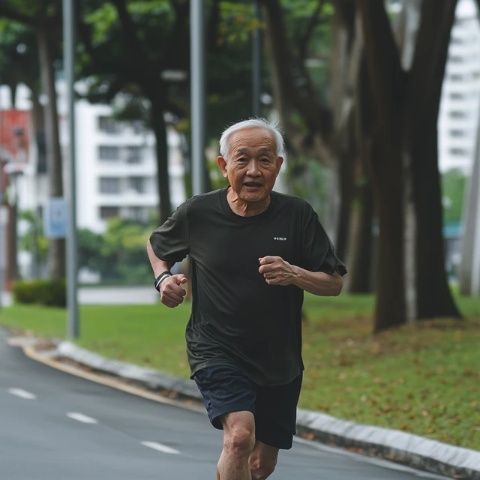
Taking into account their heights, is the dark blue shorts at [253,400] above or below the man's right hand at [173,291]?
below

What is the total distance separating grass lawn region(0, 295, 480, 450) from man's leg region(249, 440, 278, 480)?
4.85 meters

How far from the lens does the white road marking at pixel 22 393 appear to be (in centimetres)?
1649

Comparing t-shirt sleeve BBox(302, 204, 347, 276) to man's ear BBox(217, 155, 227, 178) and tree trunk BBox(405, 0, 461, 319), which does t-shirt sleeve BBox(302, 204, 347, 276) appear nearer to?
man's ear BBox(217, 155, 227, 178)

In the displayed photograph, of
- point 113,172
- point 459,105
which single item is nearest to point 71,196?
point 113,172

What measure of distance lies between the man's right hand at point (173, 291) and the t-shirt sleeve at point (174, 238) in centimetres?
27

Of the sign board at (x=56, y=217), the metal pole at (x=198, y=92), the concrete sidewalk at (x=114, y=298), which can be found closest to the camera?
the metal pole at (x=198, y=92)

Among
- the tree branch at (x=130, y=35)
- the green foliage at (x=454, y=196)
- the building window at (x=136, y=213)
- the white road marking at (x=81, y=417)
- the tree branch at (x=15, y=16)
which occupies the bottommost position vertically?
the building window at (x=136, y=213)

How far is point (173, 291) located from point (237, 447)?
674 mm

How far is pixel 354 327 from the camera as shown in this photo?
83.0 ft

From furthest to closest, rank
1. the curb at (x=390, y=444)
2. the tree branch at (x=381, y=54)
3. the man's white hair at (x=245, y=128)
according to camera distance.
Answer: the tree branch at (x=381, y=54) < the curb at (x=390, y=444) < the man's white hair at (x=245, y=128)

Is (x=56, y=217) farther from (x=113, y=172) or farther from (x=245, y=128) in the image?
(x=113, y=172)

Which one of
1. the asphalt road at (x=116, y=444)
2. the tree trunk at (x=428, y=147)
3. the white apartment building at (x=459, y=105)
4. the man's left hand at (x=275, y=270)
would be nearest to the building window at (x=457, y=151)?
the white apartment building at (x=459, y=105)

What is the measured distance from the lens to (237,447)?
685 centimetres

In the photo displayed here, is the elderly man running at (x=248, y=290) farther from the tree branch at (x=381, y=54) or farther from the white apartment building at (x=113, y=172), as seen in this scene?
the white apartment building at (x=113, y=172)
